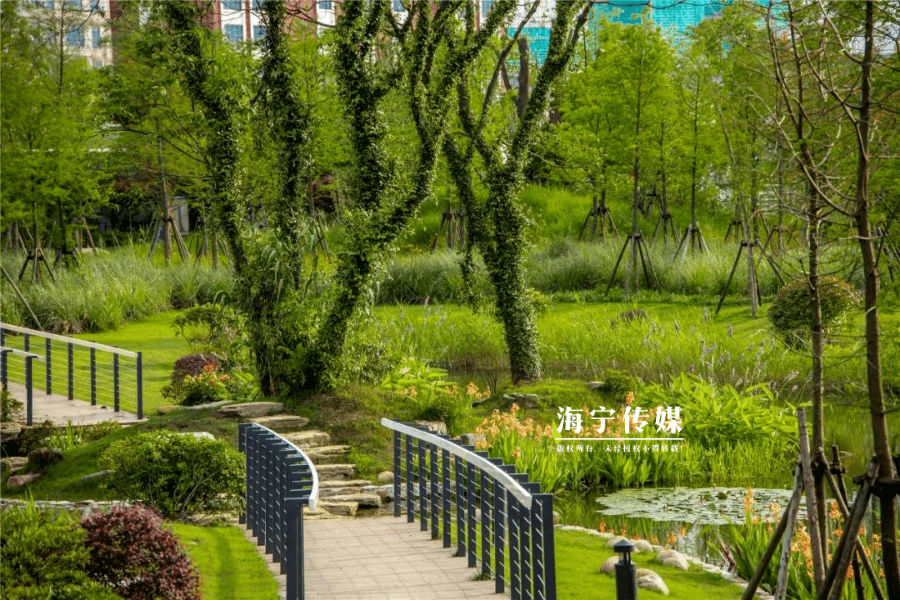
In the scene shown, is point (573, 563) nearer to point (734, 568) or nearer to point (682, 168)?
point (734, 568)

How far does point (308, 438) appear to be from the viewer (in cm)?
1479

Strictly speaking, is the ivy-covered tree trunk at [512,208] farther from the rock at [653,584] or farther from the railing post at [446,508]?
the rock at [653,584]

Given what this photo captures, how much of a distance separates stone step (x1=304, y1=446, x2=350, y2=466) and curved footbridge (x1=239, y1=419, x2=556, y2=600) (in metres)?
2.13

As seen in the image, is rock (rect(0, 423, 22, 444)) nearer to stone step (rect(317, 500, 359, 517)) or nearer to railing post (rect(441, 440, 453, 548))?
stone step (rect(317, 500, 359, 517))

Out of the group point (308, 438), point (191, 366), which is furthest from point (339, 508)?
point (191, 366)

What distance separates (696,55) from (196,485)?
790 inches

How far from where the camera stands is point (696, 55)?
28.2 metres

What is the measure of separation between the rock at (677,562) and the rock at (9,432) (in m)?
9.84

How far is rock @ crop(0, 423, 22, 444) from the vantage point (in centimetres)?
1600

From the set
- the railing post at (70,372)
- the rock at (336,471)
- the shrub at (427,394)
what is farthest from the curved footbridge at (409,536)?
the railing post at (70,372)

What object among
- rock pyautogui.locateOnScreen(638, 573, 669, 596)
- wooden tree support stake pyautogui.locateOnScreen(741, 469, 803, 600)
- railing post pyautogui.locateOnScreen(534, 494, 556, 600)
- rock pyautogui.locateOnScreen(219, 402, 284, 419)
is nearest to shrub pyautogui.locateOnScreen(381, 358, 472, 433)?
rock pyautogui.locateOnScreen(219, 402, 284, 419)

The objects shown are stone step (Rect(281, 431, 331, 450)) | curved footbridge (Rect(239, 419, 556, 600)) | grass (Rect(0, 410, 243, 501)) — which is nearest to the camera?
curved footbridge (Rect(239, 419, 556, 600))

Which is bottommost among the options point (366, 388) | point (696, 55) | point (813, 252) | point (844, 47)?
point (366, 388)

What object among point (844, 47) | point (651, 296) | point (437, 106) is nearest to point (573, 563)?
point (844, 47)
